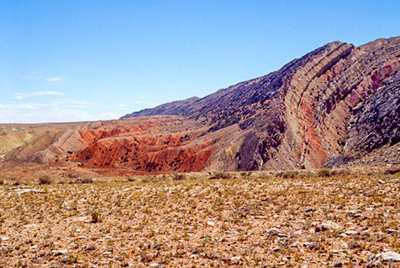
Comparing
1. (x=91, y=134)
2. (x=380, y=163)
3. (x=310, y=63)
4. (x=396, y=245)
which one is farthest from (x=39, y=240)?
(x=91, y=134)

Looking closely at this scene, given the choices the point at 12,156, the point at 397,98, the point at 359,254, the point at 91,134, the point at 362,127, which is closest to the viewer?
the point at 359,254

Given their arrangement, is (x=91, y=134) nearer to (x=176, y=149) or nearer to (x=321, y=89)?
(x=176, y=149)

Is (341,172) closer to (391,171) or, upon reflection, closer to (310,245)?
(391,171)

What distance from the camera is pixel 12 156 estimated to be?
81.3m

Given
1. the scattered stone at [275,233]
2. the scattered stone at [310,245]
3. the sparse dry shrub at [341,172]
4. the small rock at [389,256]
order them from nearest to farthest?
the small rock at [389,256]
the scattered stone at [310,245]
the scattered stone at [275,233]
the sparse dry shrub at [341,172]

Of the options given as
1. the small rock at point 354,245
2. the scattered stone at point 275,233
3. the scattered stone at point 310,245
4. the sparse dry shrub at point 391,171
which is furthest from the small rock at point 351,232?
the sparse dry shrub at point 391,171

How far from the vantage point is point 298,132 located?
2154 inches

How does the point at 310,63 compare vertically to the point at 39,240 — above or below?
above

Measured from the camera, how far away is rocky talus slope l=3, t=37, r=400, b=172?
48719mm

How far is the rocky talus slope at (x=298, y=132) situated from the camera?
48.7m

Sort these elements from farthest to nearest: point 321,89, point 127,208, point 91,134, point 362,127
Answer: point 91,134
point 321,89
point 362,127
point 127,208

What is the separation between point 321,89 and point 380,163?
143 feet

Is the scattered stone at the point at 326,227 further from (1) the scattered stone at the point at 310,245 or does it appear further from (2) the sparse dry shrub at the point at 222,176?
Answer: (2) the sparse dry shrub at the point at 222,176

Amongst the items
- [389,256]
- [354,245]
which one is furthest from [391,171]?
[389,256]
